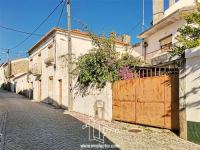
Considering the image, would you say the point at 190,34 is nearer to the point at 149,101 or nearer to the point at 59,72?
the point at 149,101

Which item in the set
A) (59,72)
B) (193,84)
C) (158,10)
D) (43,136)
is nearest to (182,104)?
(193,84)

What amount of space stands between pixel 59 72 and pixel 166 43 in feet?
28.1

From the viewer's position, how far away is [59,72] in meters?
21.0

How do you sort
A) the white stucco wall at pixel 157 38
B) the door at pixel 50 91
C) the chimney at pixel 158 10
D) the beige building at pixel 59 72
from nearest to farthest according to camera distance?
1. the beige building at pixel 59 72
2. the white stucco wall at pixel 157 38
3. the chimney at pixel 158 10
4. the door at pixel 50 91

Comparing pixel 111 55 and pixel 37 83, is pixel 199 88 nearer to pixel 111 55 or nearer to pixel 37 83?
pixel 111 55

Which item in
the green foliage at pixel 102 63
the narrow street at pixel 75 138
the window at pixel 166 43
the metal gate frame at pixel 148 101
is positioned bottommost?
the narrow street at pixel 75 138

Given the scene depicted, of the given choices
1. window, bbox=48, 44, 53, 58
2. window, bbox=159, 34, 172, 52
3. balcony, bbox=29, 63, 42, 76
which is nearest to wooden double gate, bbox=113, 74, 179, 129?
window, bbox=159, 34, 172, 52

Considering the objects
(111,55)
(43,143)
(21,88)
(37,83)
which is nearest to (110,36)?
(111,55)

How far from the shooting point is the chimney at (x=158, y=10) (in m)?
20.0

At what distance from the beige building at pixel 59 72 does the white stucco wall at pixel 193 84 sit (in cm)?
556

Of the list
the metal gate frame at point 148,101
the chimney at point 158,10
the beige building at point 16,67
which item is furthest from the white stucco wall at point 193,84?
the beige building at point 16,67

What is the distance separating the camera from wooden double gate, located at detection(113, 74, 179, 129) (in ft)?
32.0

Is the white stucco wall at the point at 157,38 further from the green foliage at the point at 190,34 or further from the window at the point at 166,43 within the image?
the green foliage at the point at 190,34

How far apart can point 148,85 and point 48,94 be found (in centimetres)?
1488
